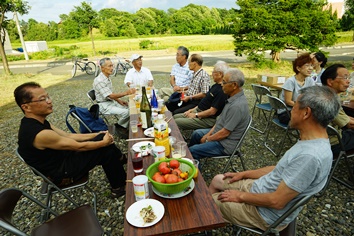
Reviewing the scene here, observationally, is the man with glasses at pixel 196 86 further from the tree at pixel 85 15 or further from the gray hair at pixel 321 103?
the tree at pixel 85 15

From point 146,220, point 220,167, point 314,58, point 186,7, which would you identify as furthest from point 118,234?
point 186,7

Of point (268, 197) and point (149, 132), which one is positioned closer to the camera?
point (268, 197)

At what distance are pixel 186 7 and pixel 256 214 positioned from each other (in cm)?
6697

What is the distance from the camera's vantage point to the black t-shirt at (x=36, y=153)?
2006 mm

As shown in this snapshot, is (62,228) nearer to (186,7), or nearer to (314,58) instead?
(314,58)

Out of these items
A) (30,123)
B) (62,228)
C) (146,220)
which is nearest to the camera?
(146,220)

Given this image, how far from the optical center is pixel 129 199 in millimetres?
1467

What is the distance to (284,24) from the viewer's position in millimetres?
9086

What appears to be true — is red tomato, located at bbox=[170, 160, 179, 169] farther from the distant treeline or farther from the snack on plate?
the distant treeline

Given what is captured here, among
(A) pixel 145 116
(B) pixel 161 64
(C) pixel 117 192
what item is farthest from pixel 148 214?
(B) pixel 161 64

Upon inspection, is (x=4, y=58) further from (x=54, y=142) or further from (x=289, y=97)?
(x=289, y=97)

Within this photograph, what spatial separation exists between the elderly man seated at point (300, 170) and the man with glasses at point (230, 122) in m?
0.89

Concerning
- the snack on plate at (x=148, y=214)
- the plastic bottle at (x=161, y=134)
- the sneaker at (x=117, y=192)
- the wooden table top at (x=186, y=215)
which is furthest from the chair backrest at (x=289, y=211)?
the sneaker at (x=117, y=192)

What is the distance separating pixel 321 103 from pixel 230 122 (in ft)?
3.80
